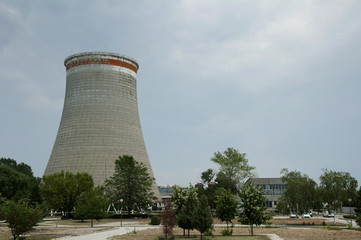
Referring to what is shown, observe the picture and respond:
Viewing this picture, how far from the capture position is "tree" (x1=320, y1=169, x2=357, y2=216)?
31.8 meters

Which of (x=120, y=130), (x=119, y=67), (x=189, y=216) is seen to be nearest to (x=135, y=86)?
(x=119, y=67)

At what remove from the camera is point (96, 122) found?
146 feet

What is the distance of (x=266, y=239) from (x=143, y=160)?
31.3 meters

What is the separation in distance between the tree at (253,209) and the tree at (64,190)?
2349cm

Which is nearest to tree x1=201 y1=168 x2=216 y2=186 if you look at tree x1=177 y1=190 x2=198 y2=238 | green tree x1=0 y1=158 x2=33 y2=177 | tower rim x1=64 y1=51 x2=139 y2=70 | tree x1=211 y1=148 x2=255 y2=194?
tree x1=211 y1=148 x2=255 y2=194

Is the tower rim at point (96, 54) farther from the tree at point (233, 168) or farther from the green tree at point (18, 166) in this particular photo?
the green tree at point (18, 166)

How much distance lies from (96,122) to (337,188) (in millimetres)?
29344

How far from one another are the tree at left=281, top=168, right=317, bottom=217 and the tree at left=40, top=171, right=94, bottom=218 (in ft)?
73.5

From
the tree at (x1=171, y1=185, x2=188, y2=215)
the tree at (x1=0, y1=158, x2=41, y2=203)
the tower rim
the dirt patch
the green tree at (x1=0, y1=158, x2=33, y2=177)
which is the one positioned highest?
the tower rim

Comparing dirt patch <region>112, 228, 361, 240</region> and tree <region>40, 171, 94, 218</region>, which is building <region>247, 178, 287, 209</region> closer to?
tree <region>40, 171, 94, 218</region>

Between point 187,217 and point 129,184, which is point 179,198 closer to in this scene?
point 187,217

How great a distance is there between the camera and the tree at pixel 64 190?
3816 cm

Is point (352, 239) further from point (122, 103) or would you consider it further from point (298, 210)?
point (122, 103)

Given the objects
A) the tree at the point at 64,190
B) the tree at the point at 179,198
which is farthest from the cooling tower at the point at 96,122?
the tree at the point at 179,198
